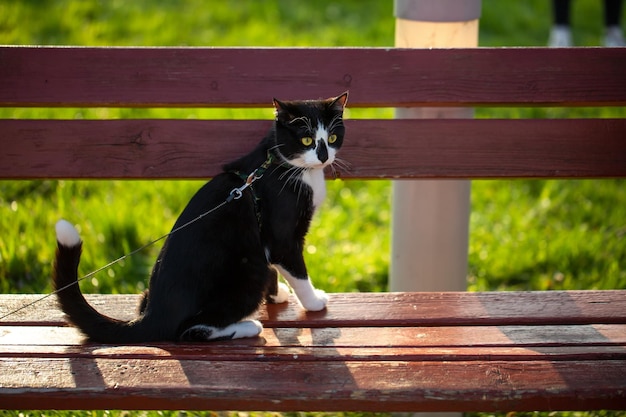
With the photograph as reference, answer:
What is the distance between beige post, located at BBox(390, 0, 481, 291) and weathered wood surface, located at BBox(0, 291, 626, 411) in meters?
0.40

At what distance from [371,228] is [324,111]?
5.87 ft

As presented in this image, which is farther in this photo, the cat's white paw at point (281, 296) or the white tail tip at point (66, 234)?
the cat's white paw at point (281, 296)

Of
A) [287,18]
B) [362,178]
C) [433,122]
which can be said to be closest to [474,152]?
[433,122]

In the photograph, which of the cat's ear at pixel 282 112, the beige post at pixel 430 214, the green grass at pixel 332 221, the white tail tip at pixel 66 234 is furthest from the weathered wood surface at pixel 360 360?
the green grass at pixel 332 221

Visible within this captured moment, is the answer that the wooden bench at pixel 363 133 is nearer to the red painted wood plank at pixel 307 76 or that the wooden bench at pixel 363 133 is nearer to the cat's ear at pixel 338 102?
the red painted wood plank at pixel 307 76

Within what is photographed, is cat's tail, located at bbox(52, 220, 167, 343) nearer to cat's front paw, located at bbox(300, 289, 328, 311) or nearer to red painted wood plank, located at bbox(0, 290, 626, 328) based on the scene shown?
red painted wood plank, located at bbox(0, 290, 626, 328)

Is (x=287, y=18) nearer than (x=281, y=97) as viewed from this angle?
No

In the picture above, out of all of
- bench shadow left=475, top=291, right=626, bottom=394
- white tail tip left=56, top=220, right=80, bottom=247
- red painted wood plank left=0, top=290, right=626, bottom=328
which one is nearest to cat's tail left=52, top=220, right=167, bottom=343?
white tail tip left=56, top=220, right=80, bottom=247

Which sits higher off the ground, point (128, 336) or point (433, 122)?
point (433, 122)

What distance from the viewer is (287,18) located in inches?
235

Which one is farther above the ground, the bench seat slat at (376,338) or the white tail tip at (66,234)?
the white tail tip at (66,234)

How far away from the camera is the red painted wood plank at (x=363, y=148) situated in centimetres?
230

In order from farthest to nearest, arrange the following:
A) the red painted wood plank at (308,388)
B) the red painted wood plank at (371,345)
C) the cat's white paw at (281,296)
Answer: the cat's white paw at (281,296) → the red painted wood plank at (371,345) → the red painted wood plank at (308,388)

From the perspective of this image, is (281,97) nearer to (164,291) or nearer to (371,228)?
(164,291)
